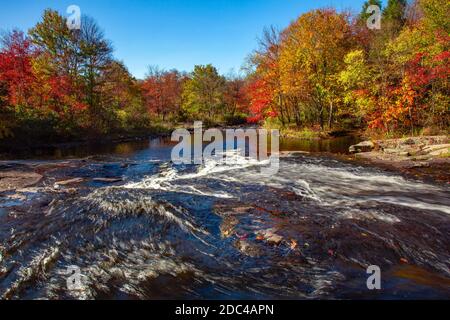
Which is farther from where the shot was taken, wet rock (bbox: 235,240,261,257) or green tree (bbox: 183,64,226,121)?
green tree (bbox: 183,64,226,121)

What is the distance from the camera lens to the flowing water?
4.16 m

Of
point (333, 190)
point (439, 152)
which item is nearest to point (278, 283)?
point (333, 190)

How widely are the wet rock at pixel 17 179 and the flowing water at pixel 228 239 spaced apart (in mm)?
529

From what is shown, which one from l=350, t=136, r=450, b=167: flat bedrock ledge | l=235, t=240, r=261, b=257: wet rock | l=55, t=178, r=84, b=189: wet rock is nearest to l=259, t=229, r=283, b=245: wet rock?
l=235, t=240, r=261, b=257: wet rock

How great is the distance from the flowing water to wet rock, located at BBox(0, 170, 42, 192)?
1.74 ft

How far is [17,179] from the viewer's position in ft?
34.3

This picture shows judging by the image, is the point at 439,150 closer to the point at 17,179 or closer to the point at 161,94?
the point at 17,179

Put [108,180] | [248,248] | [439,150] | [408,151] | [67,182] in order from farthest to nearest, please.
A: [408,151]
[439,150]
[108,180]
[67,182]
[248,248]

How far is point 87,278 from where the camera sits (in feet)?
14.3

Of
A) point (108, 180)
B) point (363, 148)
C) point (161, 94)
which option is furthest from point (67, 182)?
point (161, 94)

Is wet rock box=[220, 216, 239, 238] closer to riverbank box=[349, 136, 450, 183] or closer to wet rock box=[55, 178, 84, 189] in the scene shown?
wet rock box=[55, 178, 84, 189]

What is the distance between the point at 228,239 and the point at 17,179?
8.74 meters

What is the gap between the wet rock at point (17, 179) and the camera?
31.4ft
